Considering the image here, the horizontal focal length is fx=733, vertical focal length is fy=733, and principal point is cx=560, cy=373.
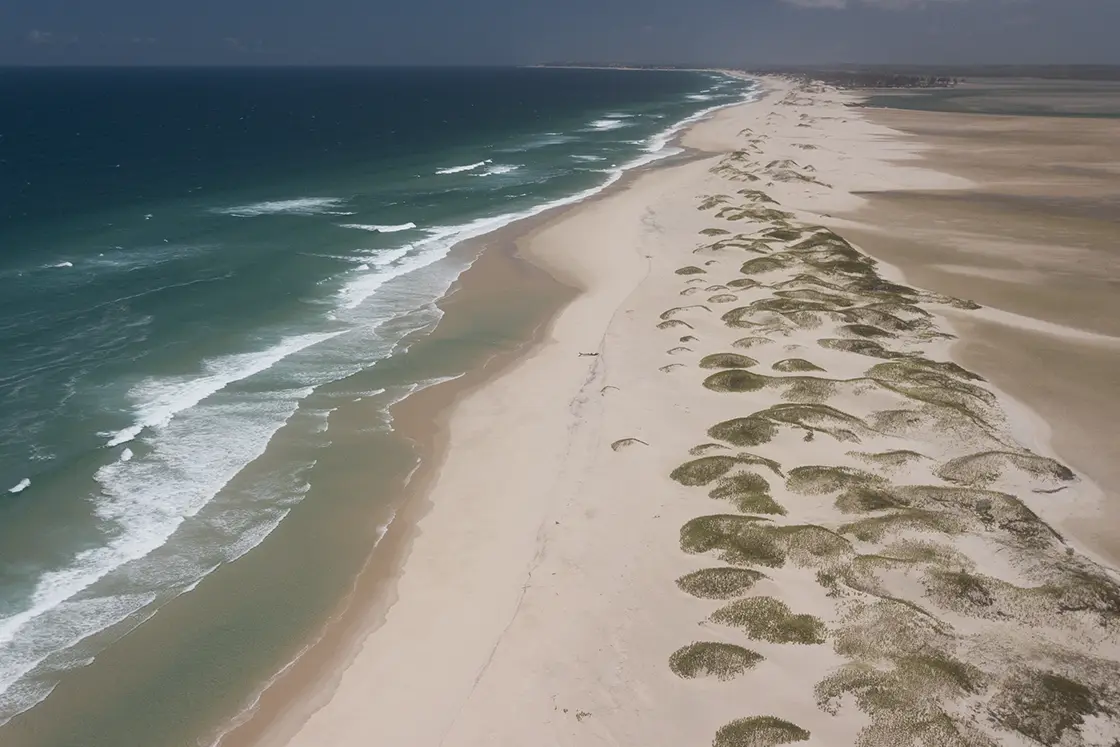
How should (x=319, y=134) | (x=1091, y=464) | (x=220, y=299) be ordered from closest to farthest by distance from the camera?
(x=1091, y=464) < (x=220, y=299) < (x=319, y=134)

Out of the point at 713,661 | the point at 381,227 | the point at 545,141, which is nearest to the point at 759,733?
the point at 713,661

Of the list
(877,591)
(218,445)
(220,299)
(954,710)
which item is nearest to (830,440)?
(877,591)

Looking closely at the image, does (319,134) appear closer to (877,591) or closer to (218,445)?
(218,445)

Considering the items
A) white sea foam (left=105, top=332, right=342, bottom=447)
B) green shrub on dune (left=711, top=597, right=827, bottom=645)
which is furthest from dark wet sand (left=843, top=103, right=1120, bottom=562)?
white sea foam (left=105, top=332, right=342, bottom=447)

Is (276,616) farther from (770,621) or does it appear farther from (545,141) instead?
(545,141)

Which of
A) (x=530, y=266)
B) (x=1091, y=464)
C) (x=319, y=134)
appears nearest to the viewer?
(x=1091, y=464)

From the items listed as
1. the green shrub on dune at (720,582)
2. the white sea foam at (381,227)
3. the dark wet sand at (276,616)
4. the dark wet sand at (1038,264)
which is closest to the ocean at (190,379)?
the dark wet sand at (276,616)
